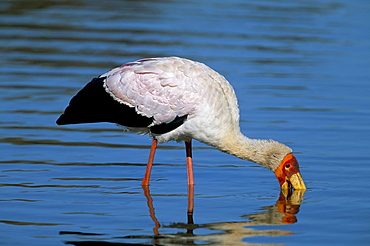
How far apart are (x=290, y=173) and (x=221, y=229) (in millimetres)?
1700

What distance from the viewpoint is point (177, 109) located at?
30.5 ft

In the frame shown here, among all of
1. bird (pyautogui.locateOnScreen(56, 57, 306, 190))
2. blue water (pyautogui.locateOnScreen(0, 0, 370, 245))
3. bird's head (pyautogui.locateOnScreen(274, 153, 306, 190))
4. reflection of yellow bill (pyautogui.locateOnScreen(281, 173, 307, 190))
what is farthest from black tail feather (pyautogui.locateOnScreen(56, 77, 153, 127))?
reflection of yellow bill (pyautogui.locateOnScreen(281, 173, 307, 190))

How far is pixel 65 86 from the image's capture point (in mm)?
14492

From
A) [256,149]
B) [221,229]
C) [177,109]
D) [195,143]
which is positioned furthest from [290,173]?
[195,143]

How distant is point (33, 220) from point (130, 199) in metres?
1.30

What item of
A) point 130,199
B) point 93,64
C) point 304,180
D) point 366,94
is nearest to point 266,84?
point 366,94

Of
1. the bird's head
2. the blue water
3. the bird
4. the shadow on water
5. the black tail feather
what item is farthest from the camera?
the black tail feather

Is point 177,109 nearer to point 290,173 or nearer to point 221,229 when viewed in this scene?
point 290,173

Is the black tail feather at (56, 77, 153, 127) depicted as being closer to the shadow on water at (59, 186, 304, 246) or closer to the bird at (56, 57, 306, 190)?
the bird at (56, 57, 306, 190)

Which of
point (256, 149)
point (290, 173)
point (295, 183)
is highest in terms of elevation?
point (256, 149)

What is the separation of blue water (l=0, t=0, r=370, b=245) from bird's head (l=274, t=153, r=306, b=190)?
0.47 ft

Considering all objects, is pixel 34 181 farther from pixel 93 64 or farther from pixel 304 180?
pixel 93 64

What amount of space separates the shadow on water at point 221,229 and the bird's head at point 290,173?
0.29 meters

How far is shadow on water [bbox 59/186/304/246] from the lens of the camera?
7.69m
